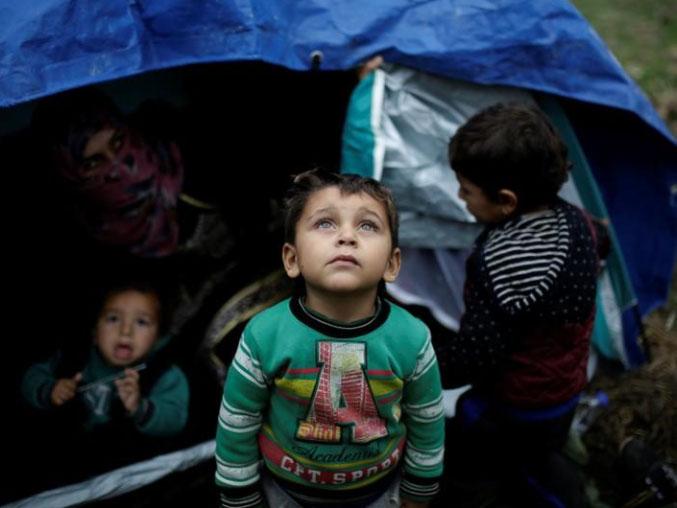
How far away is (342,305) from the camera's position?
138cm

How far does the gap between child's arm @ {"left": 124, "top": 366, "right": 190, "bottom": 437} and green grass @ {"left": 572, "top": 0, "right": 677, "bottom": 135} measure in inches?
138

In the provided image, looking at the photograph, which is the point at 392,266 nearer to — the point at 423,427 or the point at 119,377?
the point at 423,427

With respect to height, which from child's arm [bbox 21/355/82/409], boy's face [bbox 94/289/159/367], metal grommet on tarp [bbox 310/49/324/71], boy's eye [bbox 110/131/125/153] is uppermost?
metal grommet on tarp [bbox 310/49/324/71]

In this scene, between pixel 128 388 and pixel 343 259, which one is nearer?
pixel 343 259

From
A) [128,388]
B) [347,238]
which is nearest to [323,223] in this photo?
[347,238]

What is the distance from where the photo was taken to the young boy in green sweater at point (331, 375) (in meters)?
1.36

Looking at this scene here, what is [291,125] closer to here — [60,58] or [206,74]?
[206,74]

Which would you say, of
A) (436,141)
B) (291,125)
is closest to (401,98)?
(436,141)

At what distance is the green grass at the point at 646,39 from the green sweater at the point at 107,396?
139 inches

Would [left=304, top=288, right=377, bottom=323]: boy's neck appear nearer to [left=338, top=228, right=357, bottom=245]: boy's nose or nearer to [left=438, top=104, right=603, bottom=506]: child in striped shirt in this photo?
[left=338, top=228, right=357, bottom=245]: boy's nose

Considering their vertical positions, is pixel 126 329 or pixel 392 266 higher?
pixel 392 266

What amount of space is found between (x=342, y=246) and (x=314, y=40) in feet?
2.62

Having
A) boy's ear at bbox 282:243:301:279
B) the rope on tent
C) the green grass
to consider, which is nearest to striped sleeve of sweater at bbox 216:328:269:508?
boy's ear at bbox 282:243:301:279

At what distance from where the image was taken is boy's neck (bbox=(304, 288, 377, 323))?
1376 millimetres
